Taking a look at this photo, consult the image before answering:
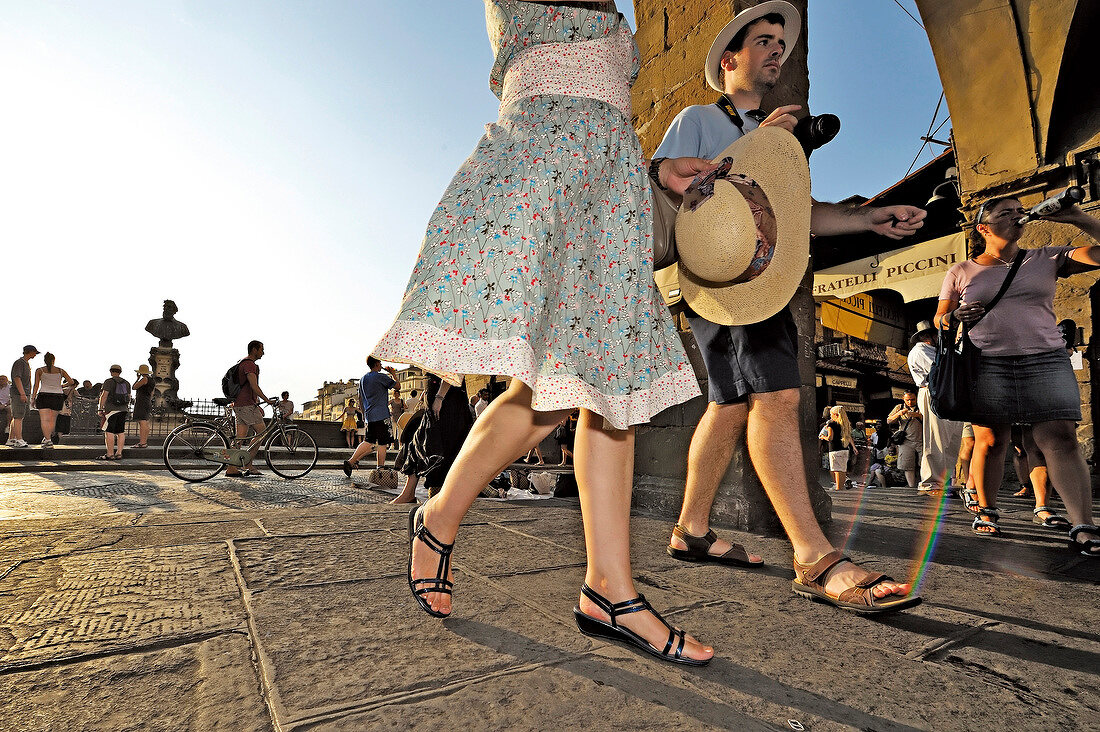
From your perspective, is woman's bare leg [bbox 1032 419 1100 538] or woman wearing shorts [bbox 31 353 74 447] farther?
woman wearing shorts [bbox 31 353 74 447]

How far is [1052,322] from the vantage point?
3035mm

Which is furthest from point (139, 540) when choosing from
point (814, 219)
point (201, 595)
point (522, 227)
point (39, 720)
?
point (814, 219)

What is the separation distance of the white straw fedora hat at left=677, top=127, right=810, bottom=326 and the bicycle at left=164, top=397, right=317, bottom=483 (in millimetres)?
6241

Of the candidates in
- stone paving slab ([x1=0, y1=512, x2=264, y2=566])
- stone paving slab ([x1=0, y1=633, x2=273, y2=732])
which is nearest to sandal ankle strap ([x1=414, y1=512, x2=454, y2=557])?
stone paving slab ([x1=0, y1=633, x2=273, y2=732])

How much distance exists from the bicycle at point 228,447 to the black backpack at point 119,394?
103 inches

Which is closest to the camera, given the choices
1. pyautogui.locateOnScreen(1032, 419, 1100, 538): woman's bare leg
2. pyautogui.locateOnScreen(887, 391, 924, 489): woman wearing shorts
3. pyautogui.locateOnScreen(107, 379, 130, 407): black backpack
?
pyautogui.locateOnScreen(1032, 419, 1100, 538): woman's bare leg

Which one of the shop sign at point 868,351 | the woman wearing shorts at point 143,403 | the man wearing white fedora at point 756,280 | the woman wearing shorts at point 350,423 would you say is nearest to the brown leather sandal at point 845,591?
the man wearing white fedora at point 756,280

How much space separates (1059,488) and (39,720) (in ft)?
12.6

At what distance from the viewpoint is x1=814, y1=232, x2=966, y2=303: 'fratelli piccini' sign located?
7348 millimetres

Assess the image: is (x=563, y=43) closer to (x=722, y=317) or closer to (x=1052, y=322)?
(x=722, y=317)

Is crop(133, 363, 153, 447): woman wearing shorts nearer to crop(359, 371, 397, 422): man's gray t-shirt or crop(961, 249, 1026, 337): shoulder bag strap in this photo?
crop(359, 371, 397, 422): man's gray t-shirt

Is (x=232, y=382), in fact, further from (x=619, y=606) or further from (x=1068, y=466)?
(x=1068, y=466)

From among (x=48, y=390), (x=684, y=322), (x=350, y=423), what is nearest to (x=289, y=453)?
(x=48, y=390)

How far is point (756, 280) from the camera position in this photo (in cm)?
169
